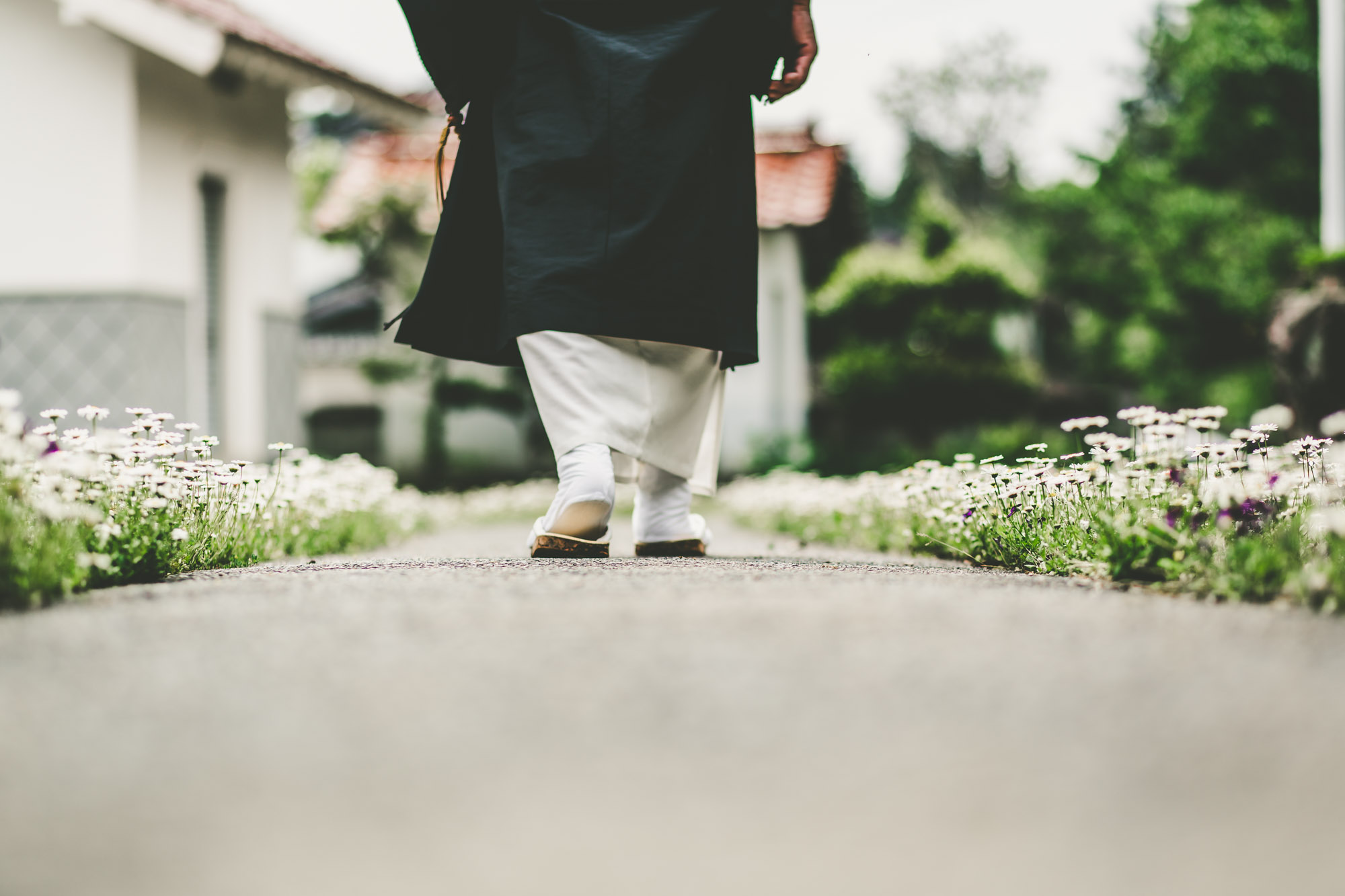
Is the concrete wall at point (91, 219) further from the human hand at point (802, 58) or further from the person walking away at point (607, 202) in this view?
the human hand at point (802, 58)

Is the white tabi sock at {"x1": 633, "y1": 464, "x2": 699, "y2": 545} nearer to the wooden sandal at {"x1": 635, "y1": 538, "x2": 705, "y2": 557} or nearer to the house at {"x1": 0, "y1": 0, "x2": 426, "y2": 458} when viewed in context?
the wooden sandal at {"x1": 635, "y1": 538, "x2": 705, "y2": 557}

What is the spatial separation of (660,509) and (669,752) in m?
2.11

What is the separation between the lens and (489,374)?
505 inches

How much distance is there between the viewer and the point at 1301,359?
23.7 ft

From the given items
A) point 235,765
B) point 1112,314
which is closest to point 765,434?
point 235,765

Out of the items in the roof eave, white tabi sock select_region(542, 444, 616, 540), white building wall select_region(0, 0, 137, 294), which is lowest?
white tabi sock select_region(542, 444, 616, 540)

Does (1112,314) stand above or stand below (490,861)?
above

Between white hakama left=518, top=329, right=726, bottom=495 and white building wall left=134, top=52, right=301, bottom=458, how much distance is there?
17.5 ft

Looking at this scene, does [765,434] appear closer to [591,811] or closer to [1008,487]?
[1008,487]

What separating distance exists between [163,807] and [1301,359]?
24.6ft

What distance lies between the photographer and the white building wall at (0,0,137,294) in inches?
289

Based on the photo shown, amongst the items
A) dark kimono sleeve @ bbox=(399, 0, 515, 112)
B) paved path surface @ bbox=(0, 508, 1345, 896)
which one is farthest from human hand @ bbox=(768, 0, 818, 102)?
paved path surface @ bbox=(0, 508, 1345, 896)

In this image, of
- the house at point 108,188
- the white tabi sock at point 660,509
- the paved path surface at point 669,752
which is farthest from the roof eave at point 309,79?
the paved path surface at point 669,752

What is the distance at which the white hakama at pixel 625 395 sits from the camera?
9.86ft
